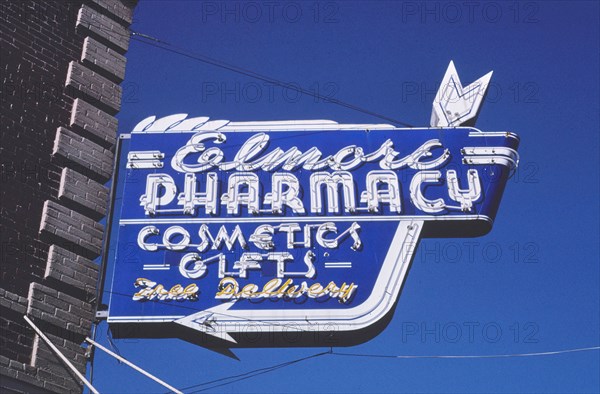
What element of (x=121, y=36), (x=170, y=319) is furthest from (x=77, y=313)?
(x=121, y=36)

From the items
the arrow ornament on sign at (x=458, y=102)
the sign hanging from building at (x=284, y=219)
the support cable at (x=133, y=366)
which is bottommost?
the support cable at (x=133, y=366)

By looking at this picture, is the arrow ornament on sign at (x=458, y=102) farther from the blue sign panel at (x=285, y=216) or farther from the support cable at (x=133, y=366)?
the support cable at (x=133, y=366)

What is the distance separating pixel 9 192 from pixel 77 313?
5.21ft

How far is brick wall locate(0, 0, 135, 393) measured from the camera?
1054 centimetres

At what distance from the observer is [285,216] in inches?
491

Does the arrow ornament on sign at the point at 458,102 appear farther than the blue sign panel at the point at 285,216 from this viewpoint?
Yes

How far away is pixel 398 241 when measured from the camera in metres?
12.2

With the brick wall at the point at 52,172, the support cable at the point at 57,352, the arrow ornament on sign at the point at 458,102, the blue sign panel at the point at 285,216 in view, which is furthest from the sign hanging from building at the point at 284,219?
the support cable at the point at 57,352

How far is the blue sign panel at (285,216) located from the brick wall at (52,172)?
65 centimetres

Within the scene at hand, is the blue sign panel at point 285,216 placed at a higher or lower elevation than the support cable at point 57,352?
higher

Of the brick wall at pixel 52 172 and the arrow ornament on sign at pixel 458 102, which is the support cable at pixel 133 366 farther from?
the arrow ornament on sign at pixel 458 102

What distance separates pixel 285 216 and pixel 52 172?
9.77ft

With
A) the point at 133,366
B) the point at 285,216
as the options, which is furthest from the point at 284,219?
the point at 133,366

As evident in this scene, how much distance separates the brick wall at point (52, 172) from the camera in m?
10.5
